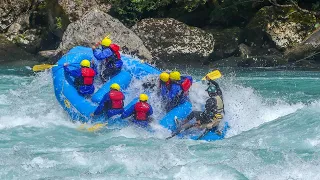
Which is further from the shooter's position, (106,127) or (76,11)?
(76,11)

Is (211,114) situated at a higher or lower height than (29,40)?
higher

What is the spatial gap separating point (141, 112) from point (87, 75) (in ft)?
4.97

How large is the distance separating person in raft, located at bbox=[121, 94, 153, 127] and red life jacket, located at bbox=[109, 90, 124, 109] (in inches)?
7.3

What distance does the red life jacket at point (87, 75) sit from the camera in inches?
407

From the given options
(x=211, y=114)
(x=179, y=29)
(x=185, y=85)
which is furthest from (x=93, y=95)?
(x=179, y=29)

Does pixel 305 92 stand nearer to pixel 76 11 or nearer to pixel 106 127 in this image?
pixel 106 127

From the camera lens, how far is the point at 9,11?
17734 millimetres

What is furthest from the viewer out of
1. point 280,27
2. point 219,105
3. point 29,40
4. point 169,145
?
point 29,40

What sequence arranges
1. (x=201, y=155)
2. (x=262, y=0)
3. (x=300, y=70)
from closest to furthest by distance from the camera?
(x=201, y=155) → (x=300, y=70) → (x=262, y=0)

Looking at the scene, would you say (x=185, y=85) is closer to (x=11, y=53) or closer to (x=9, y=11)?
(x=11, y=53)

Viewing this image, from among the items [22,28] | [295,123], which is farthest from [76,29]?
[295,123]

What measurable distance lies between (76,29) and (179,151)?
7.95 m

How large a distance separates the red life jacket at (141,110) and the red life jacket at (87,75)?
1.38 m

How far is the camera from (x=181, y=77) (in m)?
10.1
